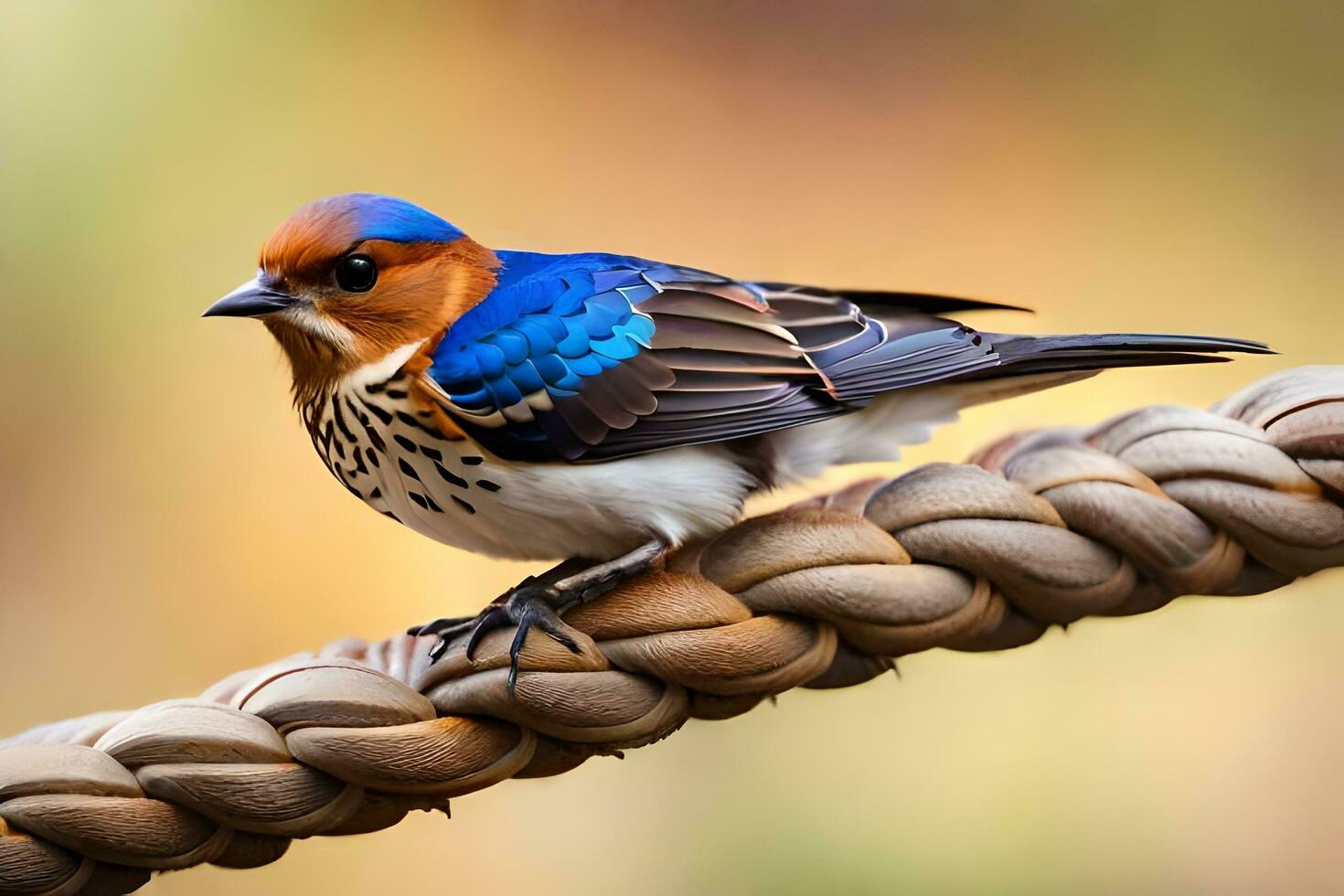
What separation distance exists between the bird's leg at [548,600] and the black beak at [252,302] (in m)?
0.30

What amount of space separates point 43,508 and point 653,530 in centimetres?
145

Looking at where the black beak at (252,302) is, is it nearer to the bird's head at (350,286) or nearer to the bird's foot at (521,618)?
the bird's head at (350,286)

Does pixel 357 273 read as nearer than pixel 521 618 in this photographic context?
No

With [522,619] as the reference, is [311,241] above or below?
above

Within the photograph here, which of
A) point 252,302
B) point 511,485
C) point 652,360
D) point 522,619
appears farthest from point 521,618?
point 252,302

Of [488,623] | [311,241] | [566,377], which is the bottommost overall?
[488,623]

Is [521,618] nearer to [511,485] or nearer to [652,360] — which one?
[511,485]

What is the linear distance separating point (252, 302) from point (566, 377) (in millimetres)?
263

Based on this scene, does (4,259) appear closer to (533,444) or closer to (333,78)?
(333,78)

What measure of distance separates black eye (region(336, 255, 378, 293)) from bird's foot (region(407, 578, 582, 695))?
0.93 feet

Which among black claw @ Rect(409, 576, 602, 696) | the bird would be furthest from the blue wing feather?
black claw @ Rect(409, 576, 602, 696)

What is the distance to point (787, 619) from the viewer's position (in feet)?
3.41

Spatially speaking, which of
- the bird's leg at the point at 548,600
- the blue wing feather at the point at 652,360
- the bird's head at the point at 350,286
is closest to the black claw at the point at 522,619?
the bird's leg at the point at 548,600

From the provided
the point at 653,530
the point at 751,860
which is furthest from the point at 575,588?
the point at 751,860
